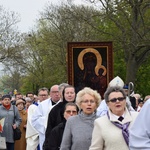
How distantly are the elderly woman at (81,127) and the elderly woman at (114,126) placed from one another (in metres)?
0.64

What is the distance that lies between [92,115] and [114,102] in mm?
770

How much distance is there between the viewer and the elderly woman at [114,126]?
519 centimetres

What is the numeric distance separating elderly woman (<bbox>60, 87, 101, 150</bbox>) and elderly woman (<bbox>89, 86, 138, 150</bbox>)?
0.64 meters

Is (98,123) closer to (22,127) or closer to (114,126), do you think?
(114,126)

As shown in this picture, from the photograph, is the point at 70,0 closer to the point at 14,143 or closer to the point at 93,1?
the point at 93,1

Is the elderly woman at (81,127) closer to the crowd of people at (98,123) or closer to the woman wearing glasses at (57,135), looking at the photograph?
the crowd of people at (98,123)

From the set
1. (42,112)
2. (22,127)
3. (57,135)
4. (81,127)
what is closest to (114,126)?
(81,127)

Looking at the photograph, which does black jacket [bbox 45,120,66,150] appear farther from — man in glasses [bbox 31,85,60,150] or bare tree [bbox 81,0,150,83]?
bare tree [bbox 81,0,150,83]

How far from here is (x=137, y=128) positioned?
3.89 metres

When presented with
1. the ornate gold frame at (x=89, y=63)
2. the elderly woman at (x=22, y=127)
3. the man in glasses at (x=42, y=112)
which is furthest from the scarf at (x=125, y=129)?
the ornate gold frame at (x=89, y=63)

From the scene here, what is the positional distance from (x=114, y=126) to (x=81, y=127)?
85cm

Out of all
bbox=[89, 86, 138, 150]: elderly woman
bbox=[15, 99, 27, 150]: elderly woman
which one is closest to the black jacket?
bbox=[89, 86, 138, 150]: elderly woman

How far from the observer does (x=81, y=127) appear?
607 cm

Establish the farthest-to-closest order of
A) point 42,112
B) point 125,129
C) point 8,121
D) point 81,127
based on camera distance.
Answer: point 8,121 < point 42,112 < point 81,127 < point 125,129
